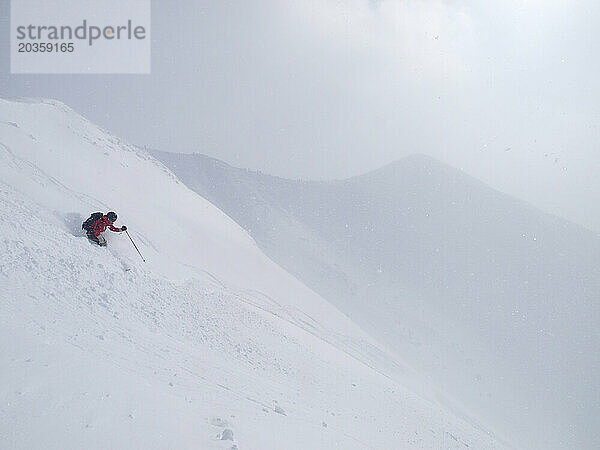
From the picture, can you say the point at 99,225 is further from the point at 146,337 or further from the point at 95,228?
the point at 146,337

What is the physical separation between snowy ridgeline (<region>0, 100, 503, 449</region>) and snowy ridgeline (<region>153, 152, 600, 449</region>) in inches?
552

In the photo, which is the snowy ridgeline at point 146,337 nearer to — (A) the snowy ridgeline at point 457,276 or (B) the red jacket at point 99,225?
(B) the red jacket at point 99,225

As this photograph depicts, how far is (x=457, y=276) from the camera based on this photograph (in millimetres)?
46781

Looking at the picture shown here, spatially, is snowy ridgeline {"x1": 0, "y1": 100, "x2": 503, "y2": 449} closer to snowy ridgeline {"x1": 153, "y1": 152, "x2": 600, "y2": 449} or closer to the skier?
the skier

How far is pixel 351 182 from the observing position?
6378cm

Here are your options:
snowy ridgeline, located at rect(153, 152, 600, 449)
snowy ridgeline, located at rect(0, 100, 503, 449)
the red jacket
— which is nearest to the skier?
the red jacket

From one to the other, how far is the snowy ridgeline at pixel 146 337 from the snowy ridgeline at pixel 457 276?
14.0m

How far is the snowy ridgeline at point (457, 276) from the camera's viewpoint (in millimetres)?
32062

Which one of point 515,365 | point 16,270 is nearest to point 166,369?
point 16,270

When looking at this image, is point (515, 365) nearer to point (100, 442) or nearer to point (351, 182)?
point (351, 182)

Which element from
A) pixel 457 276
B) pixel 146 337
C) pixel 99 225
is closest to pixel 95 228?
pixel 99 225

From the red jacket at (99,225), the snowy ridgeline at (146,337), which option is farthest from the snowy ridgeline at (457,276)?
the red jacket at (99,225)

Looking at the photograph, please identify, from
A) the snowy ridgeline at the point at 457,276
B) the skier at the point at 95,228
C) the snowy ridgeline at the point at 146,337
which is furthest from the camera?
the snowy ridgeline at the point at 457,276

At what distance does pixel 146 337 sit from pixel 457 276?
44.0m
